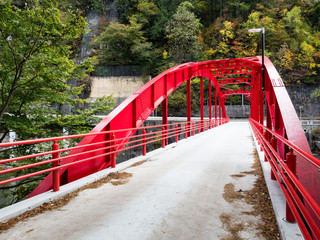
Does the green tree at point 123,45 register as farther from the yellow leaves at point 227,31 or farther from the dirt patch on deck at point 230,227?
the dirt patch on deck at point 230,227

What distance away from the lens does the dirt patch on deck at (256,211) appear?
104 inches

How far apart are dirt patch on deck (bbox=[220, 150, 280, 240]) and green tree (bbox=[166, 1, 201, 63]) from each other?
42.2 metres

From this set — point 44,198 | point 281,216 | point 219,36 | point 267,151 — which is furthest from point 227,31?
point 44,198

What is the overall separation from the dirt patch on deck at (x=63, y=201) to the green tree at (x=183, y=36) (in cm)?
4210

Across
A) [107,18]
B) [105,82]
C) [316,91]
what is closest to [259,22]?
[316,91]

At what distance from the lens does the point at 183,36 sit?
142 ft

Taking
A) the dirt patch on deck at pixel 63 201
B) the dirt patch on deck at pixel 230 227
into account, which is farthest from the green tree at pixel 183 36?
the dirt patch on deck at pixel 230 227

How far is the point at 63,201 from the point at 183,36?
44090mm

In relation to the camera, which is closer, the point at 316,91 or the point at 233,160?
the point at 233,160

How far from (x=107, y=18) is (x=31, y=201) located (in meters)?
59.3

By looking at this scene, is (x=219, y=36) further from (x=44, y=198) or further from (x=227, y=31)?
(x=44, y=198)

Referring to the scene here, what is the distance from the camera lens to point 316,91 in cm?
3684

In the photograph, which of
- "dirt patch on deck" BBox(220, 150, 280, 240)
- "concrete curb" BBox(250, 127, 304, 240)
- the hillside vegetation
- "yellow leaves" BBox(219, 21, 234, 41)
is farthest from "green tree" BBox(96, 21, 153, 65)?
"concrete curb" BBox(250, 127, 304, 240)

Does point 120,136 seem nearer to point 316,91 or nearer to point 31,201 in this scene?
point 31,201
